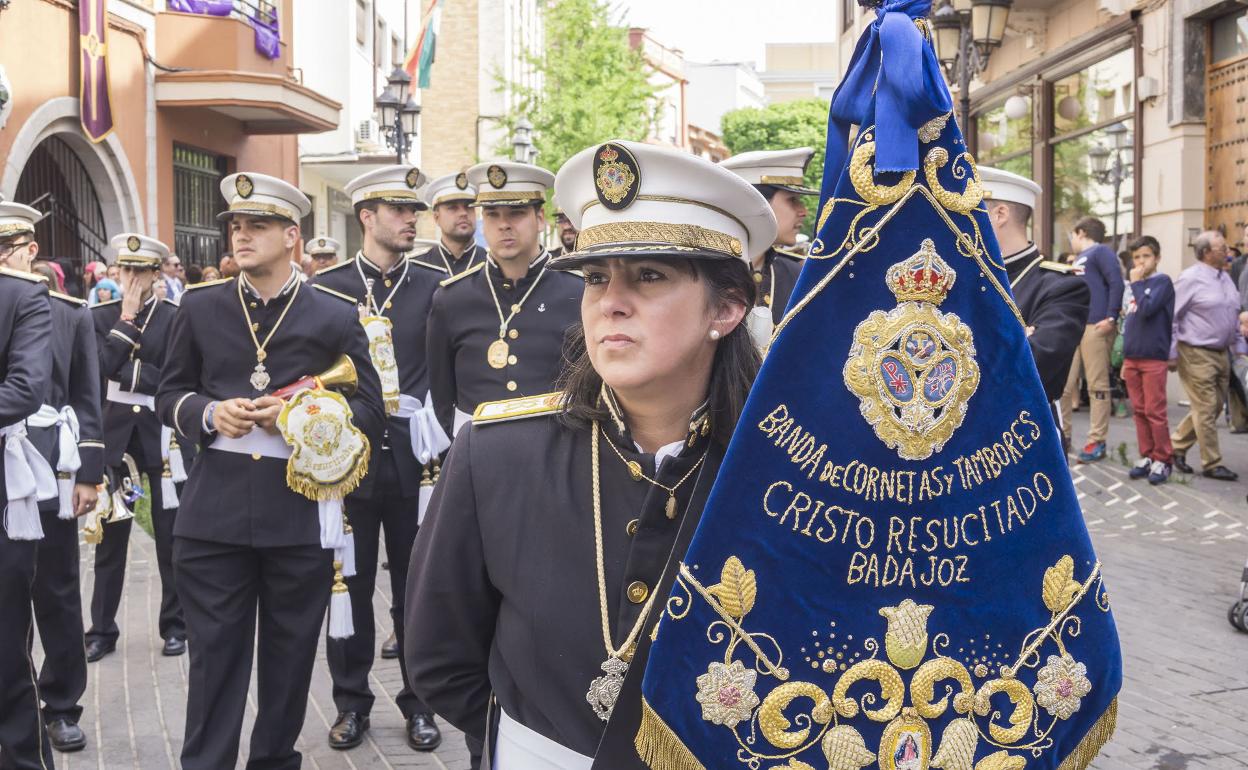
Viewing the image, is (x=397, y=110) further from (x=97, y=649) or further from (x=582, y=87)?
(x=582, y=87)

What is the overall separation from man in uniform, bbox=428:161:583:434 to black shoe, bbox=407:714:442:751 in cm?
142

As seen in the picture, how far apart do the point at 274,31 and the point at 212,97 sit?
3610 mm

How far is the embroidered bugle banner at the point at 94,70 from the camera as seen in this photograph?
1791cm

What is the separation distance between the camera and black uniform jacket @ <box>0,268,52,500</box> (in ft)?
17.7

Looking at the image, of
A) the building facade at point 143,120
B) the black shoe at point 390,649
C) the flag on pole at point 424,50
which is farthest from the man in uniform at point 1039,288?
the flag on pole at point 424,50

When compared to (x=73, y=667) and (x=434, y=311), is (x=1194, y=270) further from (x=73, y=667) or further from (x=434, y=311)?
(x=73, y=667)

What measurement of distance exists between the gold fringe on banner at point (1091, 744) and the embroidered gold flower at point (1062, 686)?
0.08 m

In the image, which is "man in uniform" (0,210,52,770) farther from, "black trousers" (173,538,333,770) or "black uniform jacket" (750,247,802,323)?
"black uniform jacket" (750,247,802,323)

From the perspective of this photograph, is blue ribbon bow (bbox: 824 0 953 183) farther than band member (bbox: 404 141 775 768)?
No

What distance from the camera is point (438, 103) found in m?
51.9

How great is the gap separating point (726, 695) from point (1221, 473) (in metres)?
11.5

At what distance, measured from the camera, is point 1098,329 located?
48.1ft

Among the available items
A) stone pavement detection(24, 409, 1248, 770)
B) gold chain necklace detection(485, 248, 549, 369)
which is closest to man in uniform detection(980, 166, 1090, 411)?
stone pavement detection(24, 409, 1248, 770)

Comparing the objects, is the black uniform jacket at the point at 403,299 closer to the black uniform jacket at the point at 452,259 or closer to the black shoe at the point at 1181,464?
the black uniform jacket at the point at 452,259
